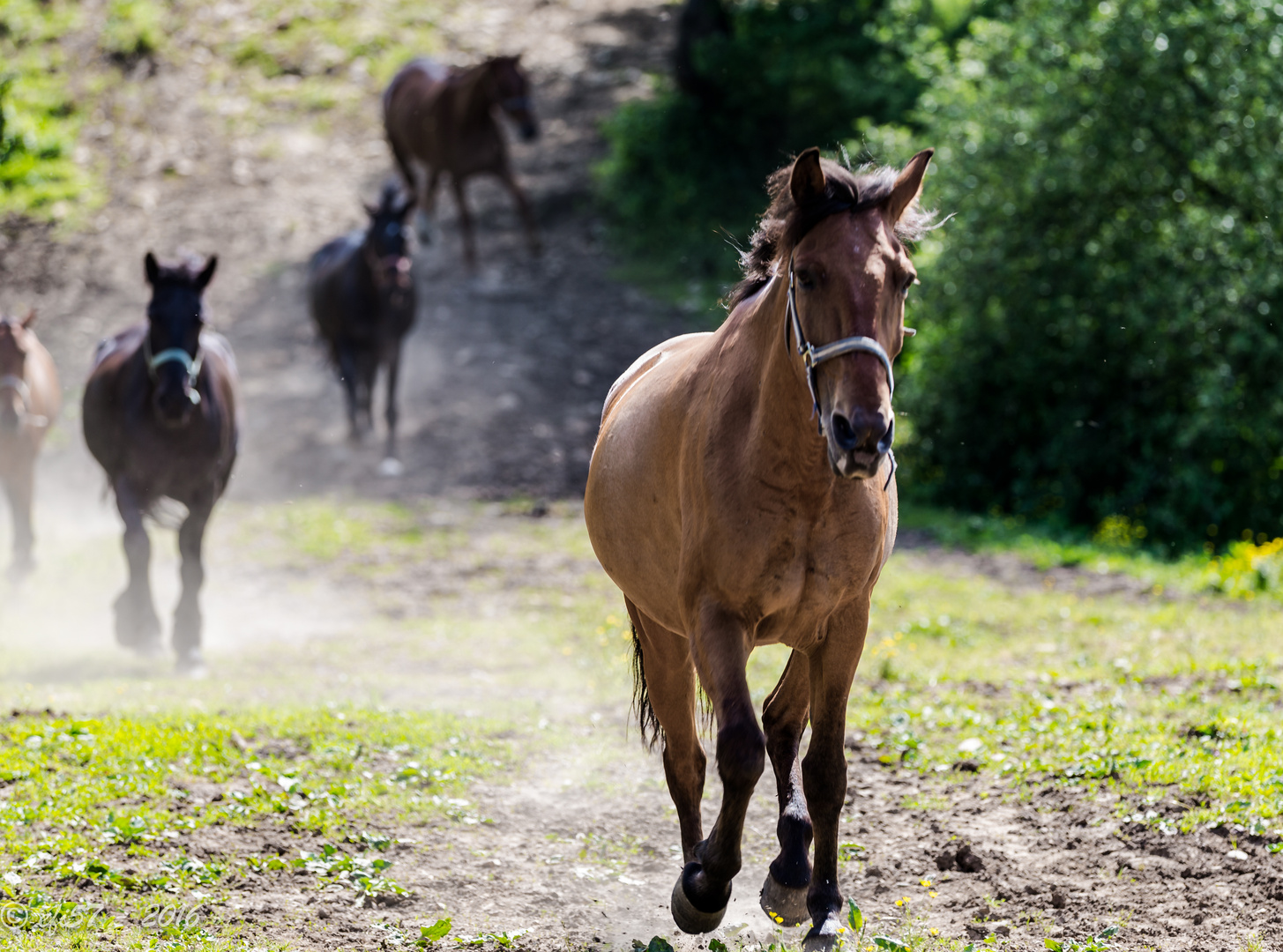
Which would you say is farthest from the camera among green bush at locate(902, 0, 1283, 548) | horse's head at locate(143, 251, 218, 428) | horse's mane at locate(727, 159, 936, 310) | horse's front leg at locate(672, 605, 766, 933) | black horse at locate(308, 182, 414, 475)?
black horse at locate(308, 182, 414, 475)

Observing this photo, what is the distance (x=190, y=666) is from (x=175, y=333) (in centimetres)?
233

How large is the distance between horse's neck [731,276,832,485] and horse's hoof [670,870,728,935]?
4.81 feet

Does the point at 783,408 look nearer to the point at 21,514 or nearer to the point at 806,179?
the point at 806,179

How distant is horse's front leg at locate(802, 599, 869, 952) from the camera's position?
4.07m

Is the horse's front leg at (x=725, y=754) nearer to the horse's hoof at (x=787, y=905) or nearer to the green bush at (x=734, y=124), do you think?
the horse's hoof at (x=787, y=905)

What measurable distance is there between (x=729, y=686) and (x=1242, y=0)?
10935 millimetres

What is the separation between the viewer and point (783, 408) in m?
3.83

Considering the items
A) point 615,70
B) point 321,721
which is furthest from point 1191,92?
point 615,70

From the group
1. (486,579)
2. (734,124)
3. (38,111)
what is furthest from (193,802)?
(38,111)

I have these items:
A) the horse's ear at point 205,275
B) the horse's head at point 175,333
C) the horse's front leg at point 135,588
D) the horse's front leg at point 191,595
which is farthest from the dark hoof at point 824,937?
the horse's front leg at point 135,588

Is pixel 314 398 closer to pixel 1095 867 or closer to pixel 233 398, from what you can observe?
pixel 233 398

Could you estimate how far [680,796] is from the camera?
4.66m

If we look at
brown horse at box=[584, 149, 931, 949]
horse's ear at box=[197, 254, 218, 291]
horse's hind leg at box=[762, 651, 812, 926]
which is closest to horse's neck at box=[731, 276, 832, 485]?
brown horse at box=[584, 149, 931, 949]

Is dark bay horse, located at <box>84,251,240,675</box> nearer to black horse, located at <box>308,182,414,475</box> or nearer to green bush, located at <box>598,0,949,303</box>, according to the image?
black horse, located at <box>308,182,414,475</box>
